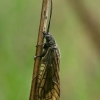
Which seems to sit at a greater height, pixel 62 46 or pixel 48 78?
pixel 62 46

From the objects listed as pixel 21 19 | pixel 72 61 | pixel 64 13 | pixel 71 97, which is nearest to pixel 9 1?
pixel 21 19

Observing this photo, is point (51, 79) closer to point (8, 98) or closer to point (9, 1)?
point (8, 98)

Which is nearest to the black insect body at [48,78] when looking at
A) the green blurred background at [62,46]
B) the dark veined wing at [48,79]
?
the dark veined wing at [48,79]

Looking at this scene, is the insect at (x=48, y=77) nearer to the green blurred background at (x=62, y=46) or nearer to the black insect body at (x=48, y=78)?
the black insect body at (x=48, y=78)

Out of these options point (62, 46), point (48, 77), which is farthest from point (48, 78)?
point (62, 46)

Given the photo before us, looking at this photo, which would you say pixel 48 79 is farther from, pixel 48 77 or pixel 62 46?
pixel 62 46

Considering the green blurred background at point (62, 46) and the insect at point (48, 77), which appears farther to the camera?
the green blurred background at point (62, 46)

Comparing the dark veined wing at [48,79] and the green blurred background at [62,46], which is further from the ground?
the green blurred background at [62,46]

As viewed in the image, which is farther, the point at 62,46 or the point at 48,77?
the point at 62,46

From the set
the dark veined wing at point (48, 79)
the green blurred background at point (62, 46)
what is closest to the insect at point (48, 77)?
the dark veined wing at point (48, 79)
